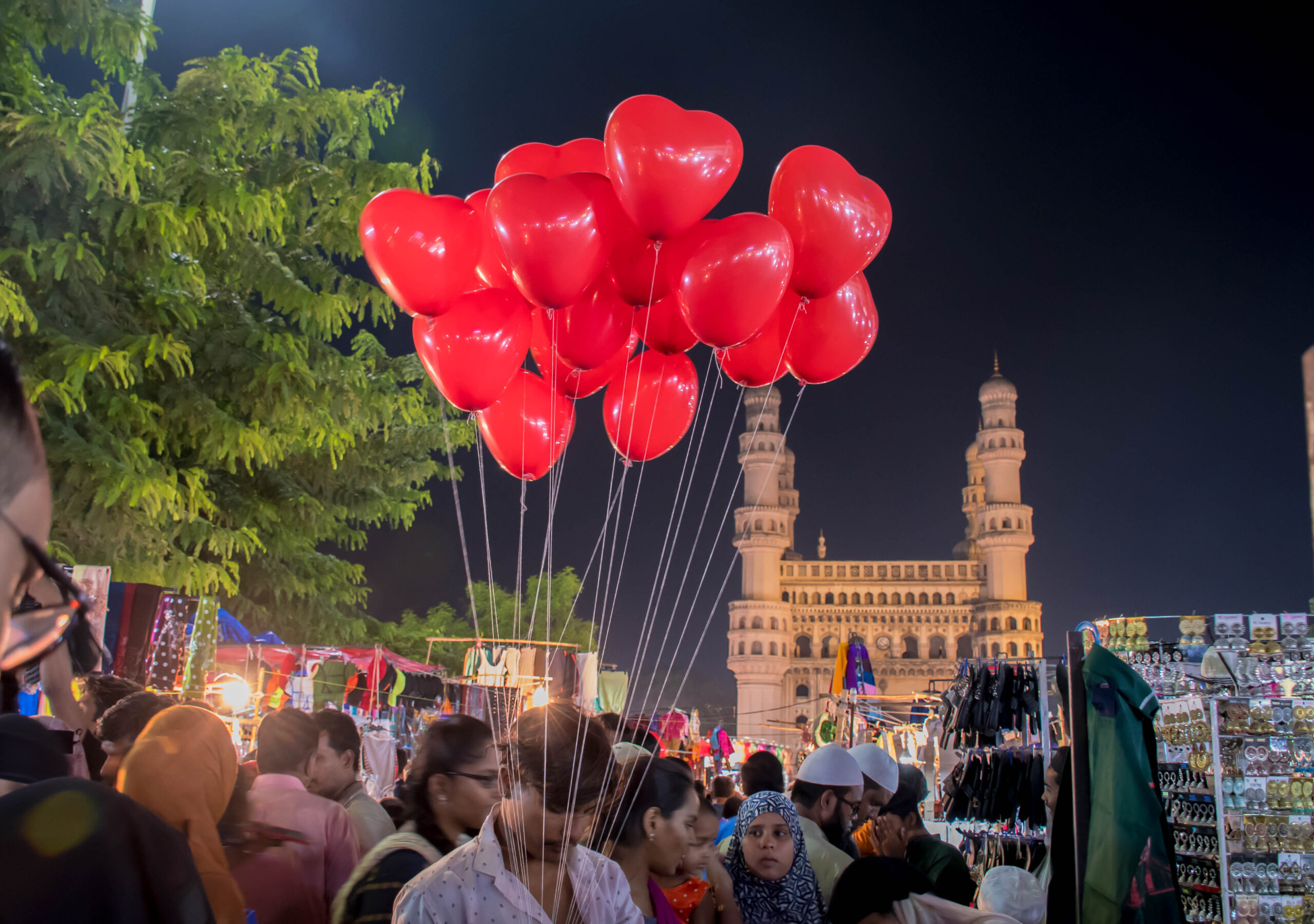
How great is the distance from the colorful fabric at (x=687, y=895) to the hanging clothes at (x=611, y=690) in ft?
45.3

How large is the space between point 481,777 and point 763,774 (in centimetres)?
213

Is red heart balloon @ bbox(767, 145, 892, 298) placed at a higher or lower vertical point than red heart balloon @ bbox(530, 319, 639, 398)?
higher

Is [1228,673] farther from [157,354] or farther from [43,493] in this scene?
[157,354]

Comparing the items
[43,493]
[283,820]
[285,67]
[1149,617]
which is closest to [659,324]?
[283,820]

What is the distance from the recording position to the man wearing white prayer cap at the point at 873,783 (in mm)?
4766

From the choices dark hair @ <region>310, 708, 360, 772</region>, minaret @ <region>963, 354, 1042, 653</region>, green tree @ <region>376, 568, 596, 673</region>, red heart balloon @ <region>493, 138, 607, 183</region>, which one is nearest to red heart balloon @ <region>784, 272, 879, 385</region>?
red heart balloon @ <region>493, 138, 607, 183</region>

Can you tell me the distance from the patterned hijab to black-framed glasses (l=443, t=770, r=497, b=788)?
1045 millimetres

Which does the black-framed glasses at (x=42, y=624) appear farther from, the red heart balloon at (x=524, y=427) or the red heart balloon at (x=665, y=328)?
the red heart balloon at (x=524, y=427)

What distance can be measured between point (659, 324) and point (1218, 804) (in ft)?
15.1

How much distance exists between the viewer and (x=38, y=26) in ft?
18.3

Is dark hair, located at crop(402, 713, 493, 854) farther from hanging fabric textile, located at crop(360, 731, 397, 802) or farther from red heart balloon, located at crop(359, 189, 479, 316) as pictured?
hanging fabric textile, located at crop(360, 731, 397, 802)

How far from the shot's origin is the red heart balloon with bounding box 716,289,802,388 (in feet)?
12.4

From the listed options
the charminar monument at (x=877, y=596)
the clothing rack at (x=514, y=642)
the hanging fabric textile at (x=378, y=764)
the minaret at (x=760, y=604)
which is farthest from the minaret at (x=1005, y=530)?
the hanging fabric textile at (x=378, y=764)

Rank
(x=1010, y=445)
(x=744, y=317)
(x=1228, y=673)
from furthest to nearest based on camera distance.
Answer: (x=1010, y=445) → (x=1228, y=673) → (x=744, y=317)
